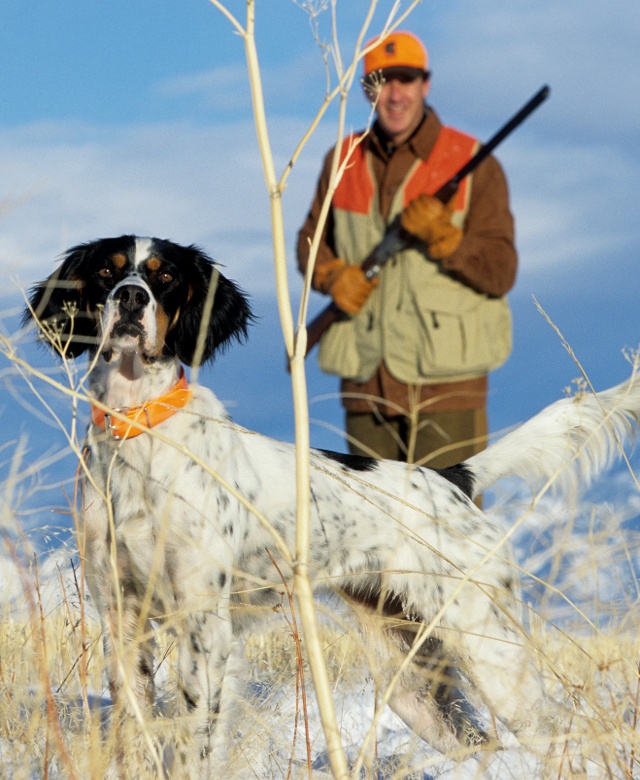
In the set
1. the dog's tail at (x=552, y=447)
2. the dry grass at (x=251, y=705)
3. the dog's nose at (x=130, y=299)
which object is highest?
the dog's nose at (x=130, y=299)

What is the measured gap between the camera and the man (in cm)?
586

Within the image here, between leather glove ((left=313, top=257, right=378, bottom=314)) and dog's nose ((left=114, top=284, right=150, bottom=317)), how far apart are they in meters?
3.16

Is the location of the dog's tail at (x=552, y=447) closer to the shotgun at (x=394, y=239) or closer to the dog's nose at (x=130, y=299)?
the dog's nose at (x=130, y=299)

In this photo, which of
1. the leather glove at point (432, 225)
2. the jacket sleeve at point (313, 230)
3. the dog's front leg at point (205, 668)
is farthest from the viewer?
the jacket sleeve at point (313, 230)

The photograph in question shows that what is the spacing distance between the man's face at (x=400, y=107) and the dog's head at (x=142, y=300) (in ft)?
9.22

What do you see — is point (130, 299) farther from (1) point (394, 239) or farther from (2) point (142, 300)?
(1) point (394, 239)

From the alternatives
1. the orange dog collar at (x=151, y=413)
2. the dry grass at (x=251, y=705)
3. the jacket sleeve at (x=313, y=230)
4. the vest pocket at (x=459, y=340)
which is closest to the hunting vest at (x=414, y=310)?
the vest pocket at (x=459, y=340)

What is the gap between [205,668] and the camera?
286 centimetres

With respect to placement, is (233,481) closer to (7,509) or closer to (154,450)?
(154,450)

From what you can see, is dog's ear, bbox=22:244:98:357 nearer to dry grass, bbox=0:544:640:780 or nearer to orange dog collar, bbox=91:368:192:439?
orange dog collar, bbox=91:368:192:439

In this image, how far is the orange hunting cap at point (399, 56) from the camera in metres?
6.02

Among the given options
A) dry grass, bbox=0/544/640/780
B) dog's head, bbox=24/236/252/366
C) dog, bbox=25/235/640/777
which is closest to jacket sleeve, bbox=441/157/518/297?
dog, bbox=25/235/640/777

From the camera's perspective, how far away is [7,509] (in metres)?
1.91

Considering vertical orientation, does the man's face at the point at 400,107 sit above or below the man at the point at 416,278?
above
